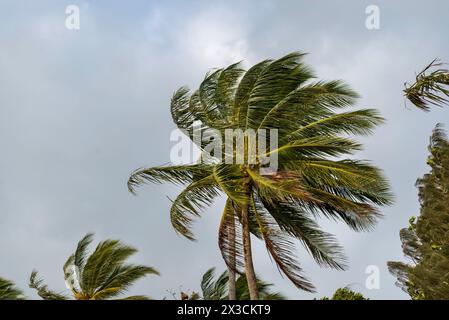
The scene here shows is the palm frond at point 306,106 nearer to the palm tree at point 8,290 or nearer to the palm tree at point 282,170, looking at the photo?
the palm tree at point 282,170

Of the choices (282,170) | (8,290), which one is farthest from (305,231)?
(8,290)

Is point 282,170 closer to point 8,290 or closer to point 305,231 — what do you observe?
point 305,231

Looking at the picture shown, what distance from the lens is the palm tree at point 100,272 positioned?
69.6 ft

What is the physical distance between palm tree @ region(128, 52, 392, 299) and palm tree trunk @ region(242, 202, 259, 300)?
1.0 inches

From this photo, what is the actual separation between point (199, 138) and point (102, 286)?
6681 mm

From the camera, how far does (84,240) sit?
21906 mm

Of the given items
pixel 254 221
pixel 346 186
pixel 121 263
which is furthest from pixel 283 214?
pixel 121 263

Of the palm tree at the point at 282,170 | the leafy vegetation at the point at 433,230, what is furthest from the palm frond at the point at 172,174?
the leafy vegetation at the point at 433,230

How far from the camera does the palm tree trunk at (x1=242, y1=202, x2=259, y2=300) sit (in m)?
16.0

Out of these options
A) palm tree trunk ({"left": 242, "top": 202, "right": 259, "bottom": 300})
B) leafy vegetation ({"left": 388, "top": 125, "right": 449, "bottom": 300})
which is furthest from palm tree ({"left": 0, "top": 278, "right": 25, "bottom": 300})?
leafy vegetation ({"left": 388, "top": 125, "right": 449, "bottom": 300})

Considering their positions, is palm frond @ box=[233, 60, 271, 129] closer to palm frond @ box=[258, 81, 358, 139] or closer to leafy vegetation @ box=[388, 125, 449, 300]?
palm frond @ box=[258, 81, 358, 139]

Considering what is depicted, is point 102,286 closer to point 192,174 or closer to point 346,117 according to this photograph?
point 192,174

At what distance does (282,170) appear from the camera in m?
16.5
